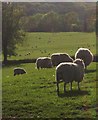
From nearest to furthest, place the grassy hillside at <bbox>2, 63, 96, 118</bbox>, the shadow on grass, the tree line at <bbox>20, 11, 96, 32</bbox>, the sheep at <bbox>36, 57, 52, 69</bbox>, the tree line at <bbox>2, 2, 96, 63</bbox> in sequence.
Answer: the grassy hillside at <bbox>2, 63, 96, 118</bbox>
the shadow on grass
the sheep at <bbox>36, 57, 52, 69</bbox>
the tree line at <bbox>2, 2, 96, 63</bbox>
the tree line at <bbox>20, 11, 96, 32</bbox>

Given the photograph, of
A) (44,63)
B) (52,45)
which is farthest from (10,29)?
(44,63)

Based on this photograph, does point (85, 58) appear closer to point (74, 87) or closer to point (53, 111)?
point (74, 87)

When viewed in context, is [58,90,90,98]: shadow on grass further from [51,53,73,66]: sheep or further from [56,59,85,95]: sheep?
[51,53,73,66]: sheep

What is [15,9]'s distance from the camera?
56969mm

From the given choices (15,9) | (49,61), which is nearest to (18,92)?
(49,61)

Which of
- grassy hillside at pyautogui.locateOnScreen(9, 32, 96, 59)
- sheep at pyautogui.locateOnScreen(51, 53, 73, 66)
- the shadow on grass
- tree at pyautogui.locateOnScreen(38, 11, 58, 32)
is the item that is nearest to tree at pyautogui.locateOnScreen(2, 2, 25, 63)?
grassy hillside at pyautogui.locateOnScreen(9, 32, 96, 59)

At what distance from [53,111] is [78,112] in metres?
1.02

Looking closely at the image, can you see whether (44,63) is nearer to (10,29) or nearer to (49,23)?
(10,29)

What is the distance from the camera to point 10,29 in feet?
178

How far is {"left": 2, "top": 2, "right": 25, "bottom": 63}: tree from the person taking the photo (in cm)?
5391

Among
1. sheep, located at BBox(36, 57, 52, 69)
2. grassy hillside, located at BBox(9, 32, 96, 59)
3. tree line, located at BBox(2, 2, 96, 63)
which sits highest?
tree line, located at BBox(2, 2, 96, 63)

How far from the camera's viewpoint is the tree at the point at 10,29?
5391 centimetres

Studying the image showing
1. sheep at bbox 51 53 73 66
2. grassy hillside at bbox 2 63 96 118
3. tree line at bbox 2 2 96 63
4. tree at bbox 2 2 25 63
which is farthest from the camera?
tree line at bbox 2 2 96 63

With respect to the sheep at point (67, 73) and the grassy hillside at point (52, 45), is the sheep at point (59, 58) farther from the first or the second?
the grassy hillside at point (52, 45)
